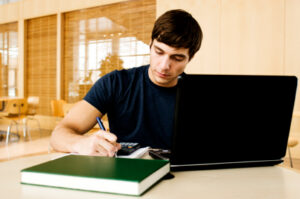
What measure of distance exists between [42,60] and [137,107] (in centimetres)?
614

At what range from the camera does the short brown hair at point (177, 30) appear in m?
1.19

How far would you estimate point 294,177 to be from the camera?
742mm

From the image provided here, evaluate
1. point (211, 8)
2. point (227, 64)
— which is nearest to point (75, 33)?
point (211, 8)

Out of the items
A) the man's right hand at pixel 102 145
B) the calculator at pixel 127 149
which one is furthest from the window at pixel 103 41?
the man's right hand at pixel 102 145

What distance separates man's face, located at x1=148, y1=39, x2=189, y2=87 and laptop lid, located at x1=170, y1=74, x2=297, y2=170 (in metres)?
0.57

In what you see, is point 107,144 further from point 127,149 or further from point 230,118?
point 230,118

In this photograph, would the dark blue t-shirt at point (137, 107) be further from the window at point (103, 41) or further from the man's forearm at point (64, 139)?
the window at point (103, 41)

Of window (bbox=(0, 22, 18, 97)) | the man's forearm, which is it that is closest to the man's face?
the man's forearm

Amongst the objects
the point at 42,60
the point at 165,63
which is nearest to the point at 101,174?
the point at 165,63

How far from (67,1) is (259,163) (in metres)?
6.54

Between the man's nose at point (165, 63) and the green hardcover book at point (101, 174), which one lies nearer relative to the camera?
the green hardcover book at point (101, 174)

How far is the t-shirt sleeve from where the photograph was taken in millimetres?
1362

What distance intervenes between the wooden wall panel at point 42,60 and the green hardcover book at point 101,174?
252 inches

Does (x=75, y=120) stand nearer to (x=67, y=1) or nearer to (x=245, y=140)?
(x=245, y=140)
